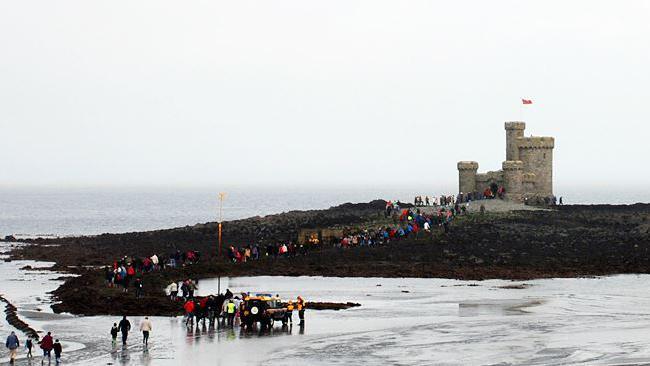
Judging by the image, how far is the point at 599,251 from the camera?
75688mm

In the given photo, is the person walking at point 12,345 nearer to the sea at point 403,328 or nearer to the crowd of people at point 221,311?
the sea at point 403,328

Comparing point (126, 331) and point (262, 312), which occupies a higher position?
point (262, 312)

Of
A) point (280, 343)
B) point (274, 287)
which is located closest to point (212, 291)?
point (274, 287)

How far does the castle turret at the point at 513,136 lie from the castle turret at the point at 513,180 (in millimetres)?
3341

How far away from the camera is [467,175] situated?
99.8 metres

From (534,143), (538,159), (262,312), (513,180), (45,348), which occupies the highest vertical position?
(534,143)

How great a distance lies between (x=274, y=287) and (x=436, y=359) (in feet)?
71.6

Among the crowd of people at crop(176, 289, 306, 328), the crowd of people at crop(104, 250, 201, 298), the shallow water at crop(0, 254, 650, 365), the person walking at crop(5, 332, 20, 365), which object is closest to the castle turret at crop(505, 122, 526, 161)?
the crowd of people at crop(104, 250, 201, 298)

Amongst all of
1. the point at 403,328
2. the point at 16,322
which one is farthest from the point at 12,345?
the point at 403,328

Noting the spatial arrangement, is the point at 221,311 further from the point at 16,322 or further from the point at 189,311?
the point at 16,322

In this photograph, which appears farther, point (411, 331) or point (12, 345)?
point (411, 331)

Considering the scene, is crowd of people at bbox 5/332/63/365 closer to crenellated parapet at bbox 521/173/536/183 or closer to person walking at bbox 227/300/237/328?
person walking at bbox 227/300/237/328

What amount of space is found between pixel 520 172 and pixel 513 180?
84cm

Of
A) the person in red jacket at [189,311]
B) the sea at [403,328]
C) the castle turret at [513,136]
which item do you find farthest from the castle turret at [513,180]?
the person in red jacket at [189,311]
